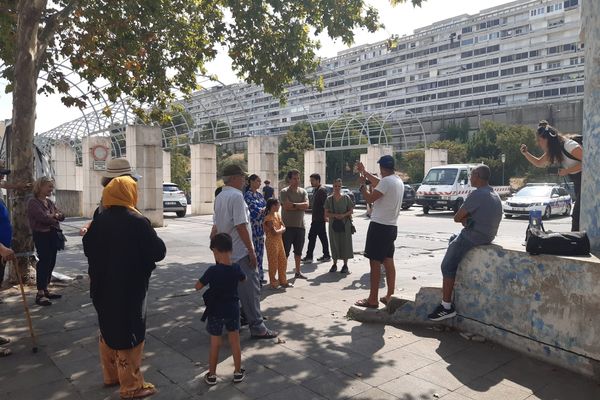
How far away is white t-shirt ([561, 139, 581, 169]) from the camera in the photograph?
Result: 556 centimetres

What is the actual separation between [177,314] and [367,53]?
10037cm

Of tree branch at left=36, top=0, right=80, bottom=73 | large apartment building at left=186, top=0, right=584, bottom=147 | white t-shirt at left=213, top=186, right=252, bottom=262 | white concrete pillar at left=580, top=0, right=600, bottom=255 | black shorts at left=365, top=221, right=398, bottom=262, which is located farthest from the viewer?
large apartment building at left=186, top=0, right=584, bottom=147

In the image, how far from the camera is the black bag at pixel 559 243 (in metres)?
4.30

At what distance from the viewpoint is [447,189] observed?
22078 mm

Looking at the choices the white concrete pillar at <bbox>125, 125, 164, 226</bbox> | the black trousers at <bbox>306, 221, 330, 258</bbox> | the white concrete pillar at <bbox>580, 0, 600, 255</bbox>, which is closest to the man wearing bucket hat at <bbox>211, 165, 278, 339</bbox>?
the white concrete pillar at <bbox>580, 0, 600, 255</bbox>

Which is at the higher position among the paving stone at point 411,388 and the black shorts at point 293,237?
the black shorts at point 293,237

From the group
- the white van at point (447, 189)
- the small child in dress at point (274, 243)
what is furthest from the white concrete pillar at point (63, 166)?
the small child in dress at point (274, 243)

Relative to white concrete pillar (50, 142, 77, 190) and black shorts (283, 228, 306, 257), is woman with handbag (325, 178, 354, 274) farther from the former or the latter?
white concrete pillar (50, 142, 77, 190)

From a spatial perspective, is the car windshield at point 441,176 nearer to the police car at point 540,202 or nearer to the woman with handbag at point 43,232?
the police car at point 540,202

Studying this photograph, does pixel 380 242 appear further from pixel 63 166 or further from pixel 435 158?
pixel 435 158

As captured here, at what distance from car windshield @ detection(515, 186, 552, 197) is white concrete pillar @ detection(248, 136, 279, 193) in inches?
438

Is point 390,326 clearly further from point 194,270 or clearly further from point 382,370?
point 194,270

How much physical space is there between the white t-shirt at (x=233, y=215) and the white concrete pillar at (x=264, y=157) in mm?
18302

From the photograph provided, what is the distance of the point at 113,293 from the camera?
3.69 metres
